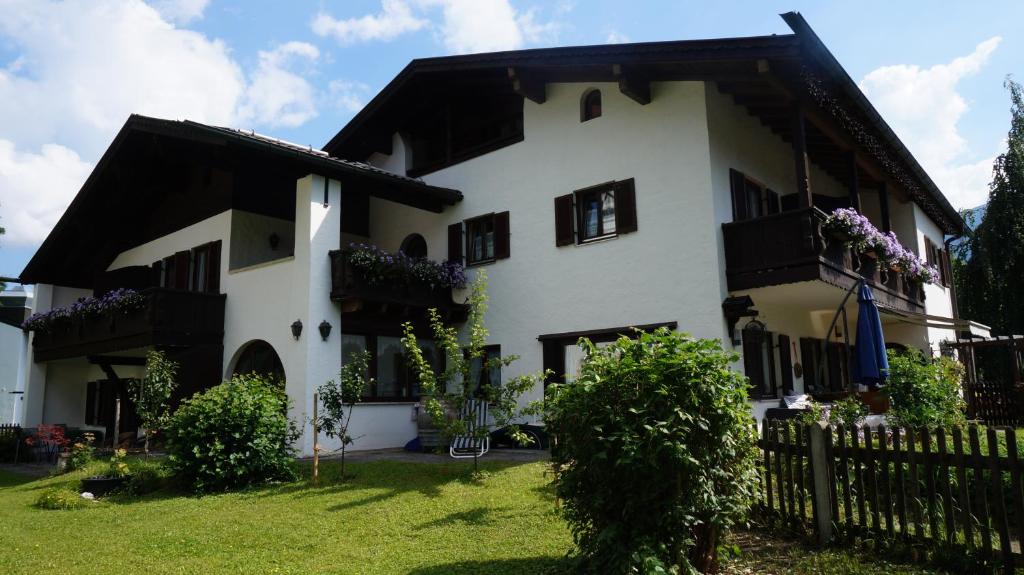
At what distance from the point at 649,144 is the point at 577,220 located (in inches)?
80.1

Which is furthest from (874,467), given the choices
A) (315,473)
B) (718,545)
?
(315,473)

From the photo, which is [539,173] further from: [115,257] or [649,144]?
[115,257]

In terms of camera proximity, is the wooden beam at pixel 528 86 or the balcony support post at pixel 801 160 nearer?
the balcony support post at pixel 801 160

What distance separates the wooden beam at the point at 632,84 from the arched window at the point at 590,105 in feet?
3.50

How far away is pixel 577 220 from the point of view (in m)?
13.9

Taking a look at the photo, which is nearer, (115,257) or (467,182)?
(467,182)

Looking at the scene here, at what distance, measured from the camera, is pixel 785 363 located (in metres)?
13.9

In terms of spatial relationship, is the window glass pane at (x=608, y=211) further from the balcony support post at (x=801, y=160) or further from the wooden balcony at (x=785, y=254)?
the balcony support post at (x=801, y=160)

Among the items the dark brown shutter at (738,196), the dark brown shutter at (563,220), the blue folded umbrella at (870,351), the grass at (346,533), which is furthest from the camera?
the dark brown shutter at (563,220)

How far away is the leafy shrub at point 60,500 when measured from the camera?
9523mm

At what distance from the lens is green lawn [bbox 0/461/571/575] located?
6.16m

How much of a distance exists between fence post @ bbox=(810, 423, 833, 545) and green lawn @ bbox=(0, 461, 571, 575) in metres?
2.17

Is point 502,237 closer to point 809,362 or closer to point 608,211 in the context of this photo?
point 608,211

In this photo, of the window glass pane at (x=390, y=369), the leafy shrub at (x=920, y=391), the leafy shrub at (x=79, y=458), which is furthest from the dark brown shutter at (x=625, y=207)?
the leafy shrub at (x=79, y=458)
